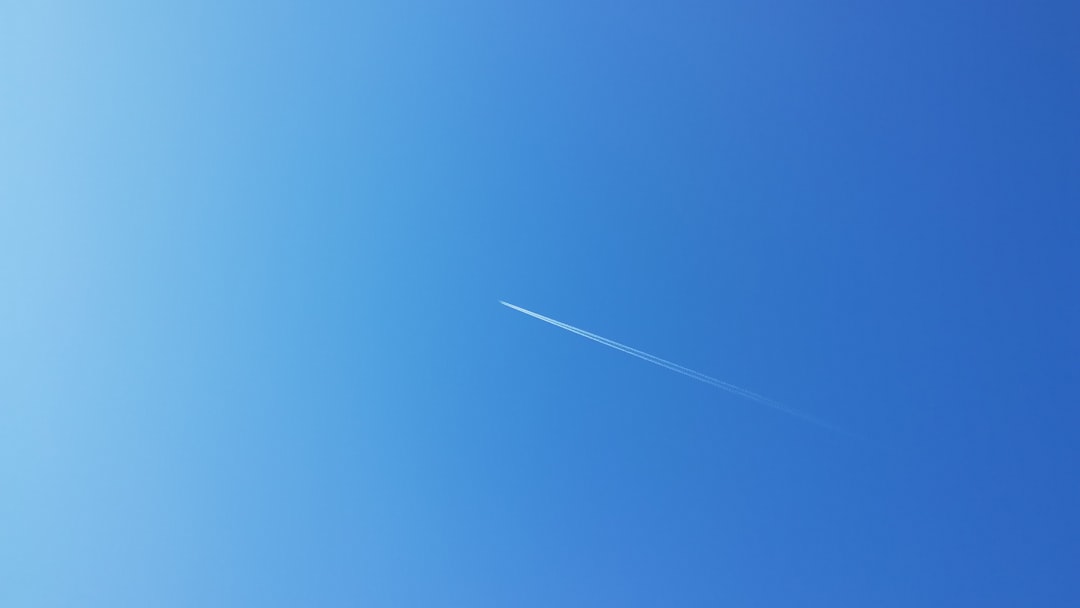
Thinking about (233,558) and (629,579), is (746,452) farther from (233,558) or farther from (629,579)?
(233,558)

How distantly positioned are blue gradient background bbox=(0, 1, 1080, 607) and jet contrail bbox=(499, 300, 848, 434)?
21 mm

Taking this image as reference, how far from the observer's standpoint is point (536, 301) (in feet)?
5.89

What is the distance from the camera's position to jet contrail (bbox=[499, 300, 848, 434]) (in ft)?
5.38

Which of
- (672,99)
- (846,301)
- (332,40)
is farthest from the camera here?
(332,40)

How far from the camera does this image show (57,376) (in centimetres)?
194

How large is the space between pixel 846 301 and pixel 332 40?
1.52 metres

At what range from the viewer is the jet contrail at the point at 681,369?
5.38ft

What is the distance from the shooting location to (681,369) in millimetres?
1709

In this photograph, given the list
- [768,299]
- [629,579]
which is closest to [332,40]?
[768,299]

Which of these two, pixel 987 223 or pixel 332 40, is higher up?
pixel 332 40

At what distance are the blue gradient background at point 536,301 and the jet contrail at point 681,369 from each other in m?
0.02

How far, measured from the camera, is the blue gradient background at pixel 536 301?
61.9 inches

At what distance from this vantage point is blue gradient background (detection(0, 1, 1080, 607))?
1572 millimetres

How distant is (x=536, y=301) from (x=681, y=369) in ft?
1.35
